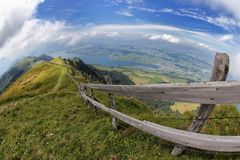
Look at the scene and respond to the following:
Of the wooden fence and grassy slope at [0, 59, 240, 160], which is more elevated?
the wooden fence

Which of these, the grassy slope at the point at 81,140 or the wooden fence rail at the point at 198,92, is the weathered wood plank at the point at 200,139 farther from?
Result: the wooden fence rail at the point at 198,92

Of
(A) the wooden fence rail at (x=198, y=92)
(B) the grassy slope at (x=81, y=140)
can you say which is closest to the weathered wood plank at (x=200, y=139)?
(B) the grassy slope at (x=81, y=140)

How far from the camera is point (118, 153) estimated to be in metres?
11.2

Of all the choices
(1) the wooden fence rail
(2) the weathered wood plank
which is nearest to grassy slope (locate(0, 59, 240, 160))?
(2) the weathered wood plank

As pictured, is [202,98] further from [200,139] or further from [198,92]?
[200,139]

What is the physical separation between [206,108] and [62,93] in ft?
91.6

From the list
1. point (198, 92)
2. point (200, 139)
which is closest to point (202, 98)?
point (198, 92)

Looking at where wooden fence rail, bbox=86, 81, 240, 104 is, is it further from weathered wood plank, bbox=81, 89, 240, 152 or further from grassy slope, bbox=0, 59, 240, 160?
grassy slope, bbox=0, 59, 240, 160

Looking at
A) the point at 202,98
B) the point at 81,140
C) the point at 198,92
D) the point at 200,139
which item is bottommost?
the point at 81,140

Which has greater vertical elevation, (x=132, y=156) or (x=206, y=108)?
(x=206, y=108)

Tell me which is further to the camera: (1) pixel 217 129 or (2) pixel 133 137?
(2) pixel 133 137

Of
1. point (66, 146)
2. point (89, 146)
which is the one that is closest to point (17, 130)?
point (66, 146)

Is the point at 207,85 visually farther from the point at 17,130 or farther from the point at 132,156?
the point at 17,130

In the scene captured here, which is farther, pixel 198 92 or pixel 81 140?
pixel 81 140
